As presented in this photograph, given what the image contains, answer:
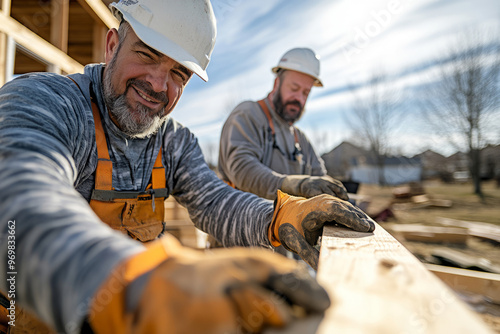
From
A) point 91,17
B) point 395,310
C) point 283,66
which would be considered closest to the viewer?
point 395,310

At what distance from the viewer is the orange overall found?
5.80ft

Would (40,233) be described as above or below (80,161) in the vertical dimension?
below

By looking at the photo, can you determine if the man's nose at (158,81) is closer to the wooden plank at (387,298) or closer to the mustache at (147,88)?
the mustache at (147,88)

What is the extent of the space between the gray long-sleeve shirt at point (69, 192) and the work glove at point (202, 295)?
0.05 m

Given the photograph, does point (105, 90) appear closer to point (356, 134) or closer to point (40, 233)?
point (40, 233)

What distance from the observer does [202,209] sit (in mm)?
2295

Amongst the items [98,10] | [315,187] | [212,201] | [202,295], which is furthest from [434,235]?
[98,10]

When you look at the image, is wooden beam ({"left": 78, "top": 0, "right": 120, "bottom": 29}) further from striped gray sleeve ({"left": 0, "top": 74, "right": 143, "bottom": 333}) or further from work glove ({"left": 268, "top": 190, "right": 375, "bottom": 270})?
work glove ({"left": 268, "top": 190, "right": 375, "bottom": 270})

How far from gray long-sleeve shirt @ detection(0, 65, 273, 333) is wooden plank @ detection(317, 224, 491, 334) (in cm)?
53

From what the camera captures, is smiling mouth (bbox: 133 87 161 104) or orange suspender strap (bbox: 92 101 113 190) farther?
smiling mouth (bbox: 133 87 161 104)

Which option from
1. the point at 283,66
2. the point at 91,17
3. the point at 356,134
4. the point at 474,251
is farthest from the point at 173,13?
the point at 356,134

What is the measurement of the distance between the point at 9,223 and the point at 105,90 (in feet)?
4.65

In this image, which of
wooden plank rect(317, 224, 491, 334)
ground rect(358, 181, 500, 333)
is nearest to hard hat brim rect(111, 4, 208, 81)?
wooden plank rect(317, 224, 491, 334)

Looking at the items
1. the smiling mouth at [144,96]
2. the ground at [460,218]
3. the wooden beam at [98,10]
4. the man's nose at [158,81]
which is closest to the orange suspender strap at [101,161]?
the smiling mouth at [144,96]
